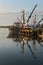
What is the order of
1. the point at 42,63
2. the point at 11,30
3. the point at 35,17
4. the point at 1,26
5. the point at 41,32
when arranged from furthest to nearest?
the point at 1,26, the point at 35,17, the point at 11,30, the point at 41,32, the point at 42,63

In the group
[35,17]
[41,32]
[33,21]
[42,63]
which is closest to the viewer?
[42,63]

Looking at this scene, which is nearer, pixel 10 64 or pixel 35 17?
pixel 10 64

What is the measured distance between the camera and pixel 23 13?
168 ft

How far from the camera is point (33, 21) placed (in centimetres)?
5122

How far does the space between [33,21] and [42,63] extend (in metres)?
38.6

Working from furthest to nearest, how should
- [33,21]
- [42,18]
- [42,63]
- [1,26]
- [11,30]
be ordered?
[1,26], [33,21], [42,18], [11,30], [42,63]

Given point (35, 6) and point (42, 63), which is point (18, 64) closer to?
point (42, 63)

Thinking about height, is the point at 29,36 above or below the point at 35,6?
below

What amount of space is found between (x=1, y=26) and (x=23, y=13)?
2692 cm

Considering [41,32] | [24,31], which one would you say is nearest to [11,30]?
[24,31]

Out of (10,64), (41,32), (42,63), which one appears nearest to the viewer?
(10,64)

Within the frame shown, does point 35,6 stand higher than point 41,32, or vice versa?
point 35,6

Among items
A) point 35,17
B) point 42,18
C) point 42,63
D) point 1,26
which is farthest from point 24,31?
point 1,26

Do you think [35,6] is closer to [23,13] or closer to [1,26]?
[23,13]
